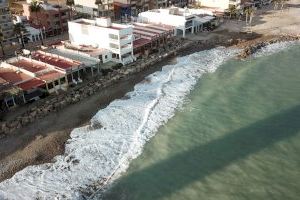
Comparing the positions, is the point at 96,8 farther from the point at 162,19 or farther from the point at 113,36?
the point at 113,36

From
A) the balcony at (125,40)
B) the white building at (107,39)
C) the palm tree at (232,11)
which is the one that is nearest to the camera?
the white building at (107,39)

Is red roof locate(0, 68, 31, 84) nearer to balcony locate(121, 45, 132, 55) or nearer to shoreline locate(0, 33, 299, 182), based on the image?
shoreline locate(0, 33, 299, 182)

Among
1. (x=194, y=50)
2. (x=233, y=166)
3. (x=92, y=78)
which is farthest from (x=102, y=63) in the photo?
(x=233, y=166)

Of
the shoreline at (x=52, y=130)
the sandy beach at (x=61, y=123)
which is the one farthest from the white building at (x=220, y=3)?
the shoreline at (x=52, y=130)

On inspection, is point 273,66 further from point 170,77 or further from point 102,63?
point 102,63

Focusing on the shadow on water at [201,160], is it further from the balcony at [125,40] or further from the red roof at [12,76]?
the balcony at [125,40]

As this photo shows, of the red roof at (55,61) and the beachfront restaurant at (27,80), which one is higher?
the red roof at (55,61)

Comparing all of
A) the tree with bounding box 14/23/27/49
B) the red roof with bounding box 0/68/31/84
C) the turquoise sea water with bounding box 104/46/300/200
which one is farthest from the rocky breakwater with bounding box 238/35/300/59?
the tree with bounding box 14/23/27/49
